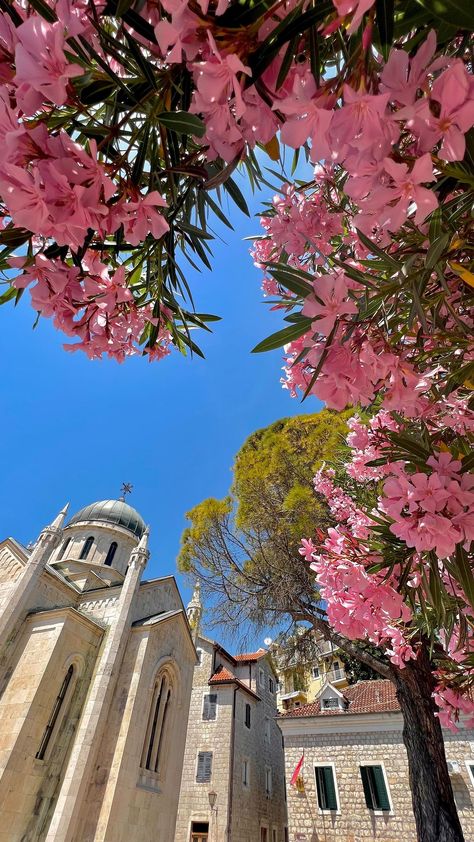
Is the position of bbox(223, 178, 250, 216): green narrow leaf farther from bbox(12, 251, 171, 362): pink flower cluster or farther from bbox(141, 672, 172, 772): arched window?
bbox(141, 672, 172, 772): arched window

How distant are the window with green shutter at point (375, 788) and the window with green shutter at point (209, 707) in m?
6.83

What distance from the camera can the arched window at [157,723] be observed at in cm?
1145

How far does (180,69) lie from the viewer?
1.11 meters

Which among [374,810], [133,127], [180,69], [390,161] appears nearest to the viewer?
[390,161]

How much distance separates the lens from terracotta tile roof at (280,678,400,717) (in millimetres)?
14305

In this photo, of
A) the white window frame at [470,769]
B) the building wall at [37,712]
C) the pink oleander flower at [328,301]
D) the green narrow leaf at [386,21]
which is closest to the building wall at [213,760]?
the white window frame at [470,769]

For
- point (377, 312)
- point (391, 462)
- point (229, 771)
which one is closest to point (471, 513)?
point (391, 462)

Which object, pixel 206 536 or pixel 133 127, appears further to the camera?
pixel 206 536

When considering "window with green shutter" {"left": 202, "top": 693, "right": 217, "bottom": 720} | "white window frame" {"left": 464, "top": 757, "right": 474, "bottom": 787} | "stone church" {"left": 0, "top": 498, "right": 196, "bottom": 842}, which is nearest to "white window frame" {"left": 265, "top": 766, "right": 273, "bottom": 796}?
"window with green shutter" {"left": 202, "top": 693, "right": 217, "bottom": 720}

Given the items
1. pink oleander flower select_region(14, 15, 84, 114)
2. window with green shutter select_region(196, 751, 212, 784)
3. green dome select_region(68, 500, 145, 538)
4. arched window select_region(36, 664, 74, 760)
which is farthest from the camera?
green dome select_region(68, 500, 145, 538)

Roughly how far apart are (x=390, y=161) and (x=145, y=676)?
544 inches

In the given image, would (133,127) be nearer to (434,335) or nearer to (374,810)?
(434,335)

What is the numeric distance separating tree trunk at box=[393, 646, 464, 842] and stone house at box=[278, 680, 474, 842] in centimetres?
1004

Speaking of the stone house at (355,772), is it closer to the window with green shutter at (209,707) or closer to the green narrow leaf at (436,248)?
the window with green shutter at (209,707)
